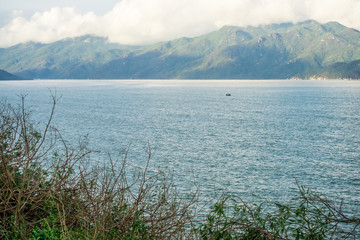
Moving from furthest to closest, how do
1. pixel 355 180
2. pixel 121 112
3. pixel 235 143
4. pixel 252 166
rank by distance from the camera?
pixel 121 112, pixel 235 143, pixel 252 166, pixel 355 180

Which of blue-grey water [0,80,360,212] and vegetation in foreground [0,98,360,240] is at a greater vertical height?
vegetation in foreground [0,98,360,240]

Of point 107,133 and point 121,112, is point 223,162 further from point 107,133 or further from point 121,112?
point 121,112

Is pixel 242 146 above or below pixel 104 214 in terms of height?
below

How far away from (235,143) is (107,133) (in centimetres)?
2414

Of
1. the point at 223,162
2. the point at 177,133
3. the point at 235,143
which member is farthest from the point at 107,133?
the point at 223,162

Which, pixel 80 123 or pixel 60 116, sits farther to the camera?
pixel 60 116

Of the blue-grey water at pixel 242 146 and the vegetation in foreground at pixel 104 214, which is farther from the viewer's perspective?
the blue-grey water at pixel 242 146

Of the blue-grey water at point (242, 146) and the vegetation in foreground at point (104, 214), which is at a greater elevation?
the vegetation in foreground at point (104, 214)

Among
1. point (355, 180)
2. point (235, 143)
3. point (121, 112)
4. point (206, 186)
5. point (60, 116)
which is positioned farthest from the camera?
point (121, 112)

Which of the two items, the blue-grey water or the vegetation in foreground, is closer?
the vegetation in foreground

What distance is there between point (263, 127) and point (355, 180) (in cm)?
4055

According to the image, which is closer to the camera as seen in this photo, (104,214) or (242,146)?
(104,214)

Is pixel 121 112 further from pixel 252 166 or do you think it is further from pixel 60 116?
pixel 252 166

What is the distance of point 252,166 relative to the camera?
45.7 metres
